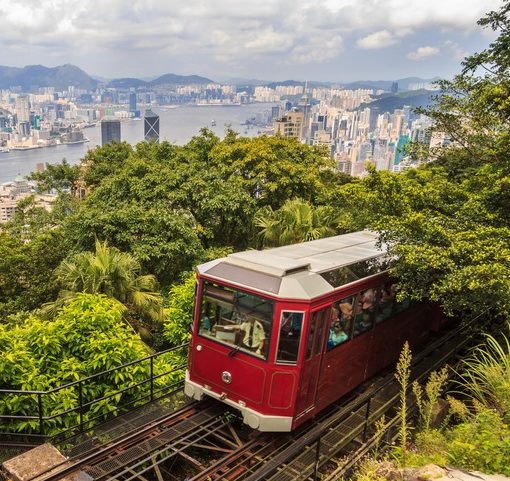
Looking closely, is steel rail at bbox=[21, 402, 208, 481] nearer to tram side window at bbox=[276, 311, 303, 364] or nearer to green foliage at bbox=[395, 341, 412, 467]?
tram side window at bbox=[276, 311, 303, 364]

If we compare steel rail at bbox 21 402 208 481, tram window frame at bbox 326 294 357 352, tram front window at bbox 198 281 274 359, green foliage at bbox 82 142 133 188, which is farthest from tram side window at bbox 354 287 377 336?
green foliage at bbox 82 142 133 188

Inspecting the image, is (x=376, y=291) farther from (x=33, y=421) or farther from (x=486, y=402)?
(x=33, y=421)

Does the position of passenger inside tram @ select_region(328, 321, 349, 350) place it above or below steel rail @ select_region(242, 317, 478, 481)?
above

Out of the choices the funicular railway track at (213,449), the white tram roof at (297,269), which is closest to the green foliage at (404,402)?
the funicular railway track at (213,449)

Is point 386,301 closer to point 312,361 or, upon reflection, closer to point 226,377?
point 312,361

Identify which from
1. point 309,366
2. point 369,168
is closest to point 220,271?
point 309,366

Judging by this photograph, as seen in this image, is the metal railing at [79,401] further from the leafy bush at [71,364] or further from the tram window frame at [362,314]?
the tram window frame at [362,314]
